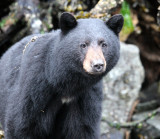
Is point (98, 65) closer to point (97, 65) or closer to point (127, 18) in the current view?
point (97, 65)

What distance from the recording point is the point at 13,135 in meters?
4.33

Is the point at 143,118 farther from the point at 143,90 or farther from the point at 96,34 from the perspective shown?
the point at 96,34

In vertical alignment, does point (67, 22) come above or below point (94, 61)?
above

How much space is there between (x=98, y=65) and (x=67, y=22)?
78 centimetres

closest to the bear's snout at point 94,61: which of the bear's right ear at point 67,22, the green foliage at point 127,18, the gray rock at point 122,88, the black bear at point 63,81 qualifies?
the black bear at point 63,81

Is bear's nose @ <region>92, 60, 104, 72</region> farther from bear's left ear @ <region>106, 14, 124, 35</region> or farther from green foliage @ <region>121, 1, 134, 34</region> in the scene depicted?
green foliage @ <region>121, 1, 134, 34</region>

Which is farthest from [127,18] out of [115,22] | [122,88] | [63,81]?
[63,81]

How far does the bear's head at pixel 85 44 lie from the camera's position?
374cm

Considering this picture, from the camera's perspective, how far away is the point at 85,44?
3.80 m

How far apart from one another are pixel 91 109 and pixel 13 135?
1.22 metres

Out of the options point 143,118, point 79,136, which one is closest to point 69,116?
point 79,136

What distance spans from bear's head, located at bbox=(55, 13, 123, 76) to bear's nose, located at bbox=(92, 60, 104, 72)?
0.09 metres

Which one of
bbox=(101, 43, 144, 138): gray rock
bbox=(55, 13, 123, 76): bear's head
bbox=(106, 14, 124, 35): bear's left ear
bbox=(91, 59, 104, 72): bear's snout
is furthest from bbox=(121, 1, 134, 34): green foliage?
bbox=(91, 59, 104, 72): bear's snout

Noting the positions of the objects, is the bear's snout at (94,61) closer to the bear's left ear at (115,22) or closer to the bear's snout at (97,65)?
the bear's snout at (97,65)
